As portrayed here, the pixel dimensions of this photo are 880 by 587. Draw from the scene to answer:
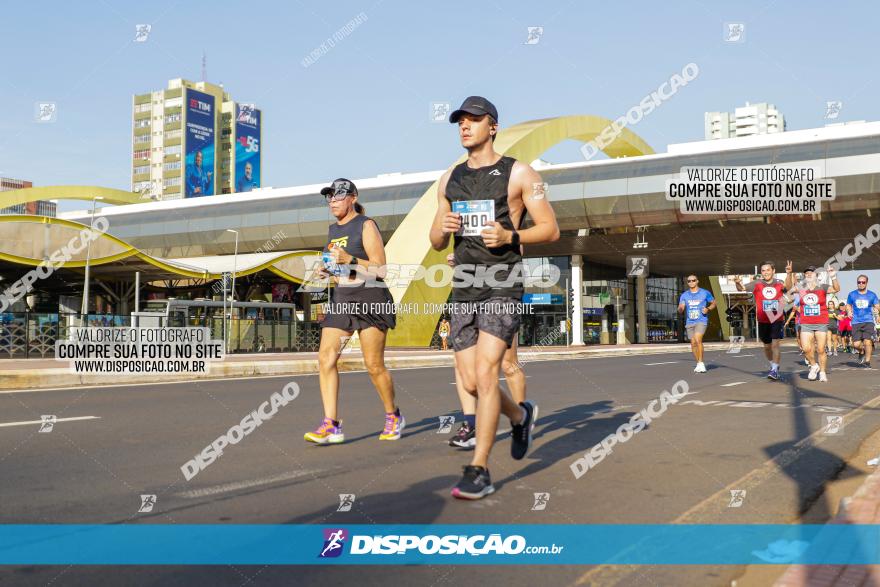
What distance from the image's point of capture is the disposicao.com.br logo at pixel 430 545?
3141 millimetres

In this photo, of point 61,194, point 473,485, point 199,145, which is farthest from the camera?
point 199,145

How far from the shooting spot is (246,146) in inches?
5325

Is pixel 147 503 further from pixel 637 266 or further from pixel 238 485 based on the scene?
pixel 637 266

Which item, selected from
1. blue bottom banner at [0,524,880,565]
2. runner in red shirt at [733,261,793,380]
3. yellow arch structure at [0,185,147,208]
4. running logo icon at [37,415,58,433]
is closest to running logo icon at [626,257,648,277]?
yellow arch structure at [0,185,147,208]

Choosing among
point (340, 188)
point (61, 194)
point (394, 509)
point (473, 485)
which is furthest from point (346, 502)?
point (61, 194)

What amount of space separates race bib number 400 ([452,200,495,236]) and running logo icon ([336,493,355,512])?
1.55m

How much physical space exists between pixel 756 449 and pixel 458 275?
2.88 metres

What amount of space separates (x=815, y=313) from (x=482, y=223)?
1051 cm

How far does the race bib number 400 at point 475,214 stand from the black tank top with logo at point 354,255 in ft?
5.45

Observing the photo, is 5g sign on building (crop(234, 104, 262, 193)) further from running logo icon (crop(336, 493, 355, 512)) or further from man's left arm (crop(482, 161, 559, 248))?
running logo icon (crop(336, 493, 355, 512))

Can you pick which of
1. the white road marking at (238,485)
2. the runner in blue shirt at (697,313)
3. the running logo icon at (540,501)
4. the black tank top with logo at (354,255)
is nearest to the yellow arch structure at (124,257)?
the runner in blue shirt at (697,313)

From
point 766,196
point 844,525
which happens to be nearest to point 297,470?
point 844,525

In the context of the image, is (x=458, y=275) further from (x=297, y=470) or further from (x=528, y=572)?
(x=528, y=572)

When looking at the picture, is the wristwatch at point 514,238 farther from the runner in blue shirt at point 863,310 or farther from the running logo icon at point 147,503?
the runner in blue shirt at point 863,310
